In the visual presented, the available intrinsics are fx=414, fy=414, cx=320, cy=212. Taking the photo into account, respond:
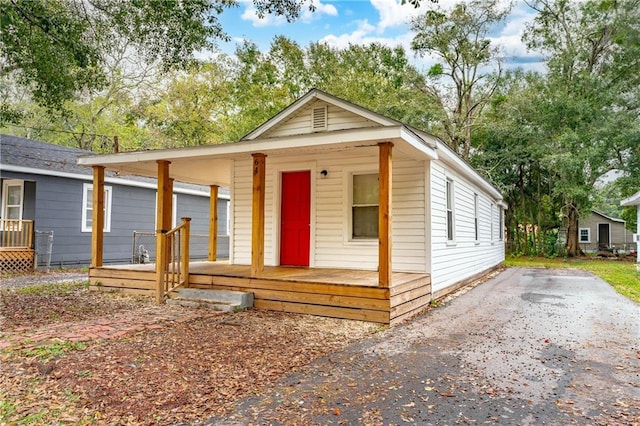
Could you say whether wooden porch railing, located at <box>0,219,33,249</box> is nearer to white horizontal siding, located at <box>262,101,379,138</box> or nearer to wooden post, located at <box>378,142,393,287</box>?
white horizontal siding, located at <box>262,101,379,138</box>

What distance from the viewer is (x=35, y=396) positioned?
10.3 feet

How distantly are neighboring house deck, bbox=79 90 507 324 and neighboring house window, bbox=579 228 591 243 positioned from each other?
2853cm

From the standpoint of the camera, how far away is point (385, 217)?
568 centimetres

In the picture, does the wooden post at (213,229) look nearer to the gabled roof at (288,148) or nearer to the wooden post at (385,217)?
Result: the gabled roof at (288,148)

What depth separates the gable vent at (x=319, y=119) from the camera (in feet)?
28.2

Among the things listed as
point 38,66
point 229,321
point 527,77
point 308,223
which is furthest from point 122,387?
point 527,77

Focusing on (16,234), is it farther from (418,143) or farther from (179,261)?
(418,143)

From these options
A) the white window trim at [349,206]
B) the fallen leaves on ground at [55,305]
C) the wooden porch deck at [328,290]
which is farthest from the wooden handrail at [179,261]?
the white window trim at [349,206]

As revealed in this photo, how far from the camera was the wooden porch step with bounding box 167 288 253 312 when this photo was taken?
20.7ft

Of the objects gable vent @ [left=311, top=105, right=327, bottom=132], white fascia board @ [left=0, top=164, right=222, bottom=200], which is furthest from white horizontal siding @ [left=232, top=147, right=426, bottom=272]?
white fascia board @ [left=0, top=164, right=222, bottom=200]

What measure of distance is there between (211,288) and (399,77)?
811 inches

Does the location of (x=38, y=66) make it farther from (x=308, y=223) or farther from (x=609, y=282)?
(x=609, y=282)

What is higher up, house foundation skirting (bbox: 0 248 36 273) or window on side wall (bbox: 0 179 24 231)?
window on side wall (bbox: 0 179 24 231)

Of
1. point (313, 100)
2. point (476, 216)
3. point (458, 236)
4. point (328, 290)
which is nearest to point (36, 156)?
point (313, 100)
